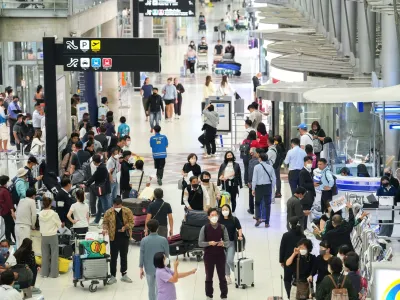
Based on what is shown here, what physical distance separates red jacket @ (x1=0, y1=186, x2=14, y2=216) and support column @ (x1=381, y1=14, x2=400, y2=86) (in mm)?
8831

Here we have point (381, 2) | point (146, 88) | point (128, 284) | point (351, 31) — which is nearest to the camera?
point (128, 284)

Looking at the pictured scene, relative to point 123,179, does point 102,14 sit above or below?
above

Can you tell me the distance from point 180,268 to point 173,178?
8.71 m

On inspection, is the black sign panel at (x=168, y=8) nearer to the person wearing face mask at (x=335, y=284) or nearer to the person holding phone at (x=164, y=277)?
the person holding phone at (x=164, y=277)

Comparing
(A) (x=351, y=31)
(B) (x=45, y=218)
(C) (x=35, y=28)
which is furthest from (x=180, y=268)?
(A) (x=351, y=31)

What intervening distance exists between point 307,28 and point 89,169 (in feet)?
61.8

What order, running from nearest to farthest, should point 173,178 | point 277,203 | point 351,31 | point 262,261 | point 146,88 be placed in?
point 262,261
point 277,203
point 173,178
point 351,31
point 146,88

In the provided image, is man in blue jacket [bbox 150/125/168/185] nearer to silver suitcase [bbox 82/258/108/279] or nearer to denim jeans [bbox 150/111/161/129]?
denim jeans [bbox 150/111/161/129]

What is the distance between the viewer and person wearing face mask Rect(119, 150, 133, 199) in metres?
21.7

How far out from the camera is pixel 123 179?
2180cm

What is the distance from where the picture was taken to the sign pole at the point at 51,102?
23250 mm

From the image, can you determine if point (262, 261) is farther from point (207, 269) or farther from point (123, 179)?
point (123, 179)

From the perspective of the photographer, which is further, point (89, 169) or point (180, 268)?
point (89, 169)

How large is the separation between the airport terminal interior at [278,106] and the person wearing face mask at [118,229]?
14.4 inches
